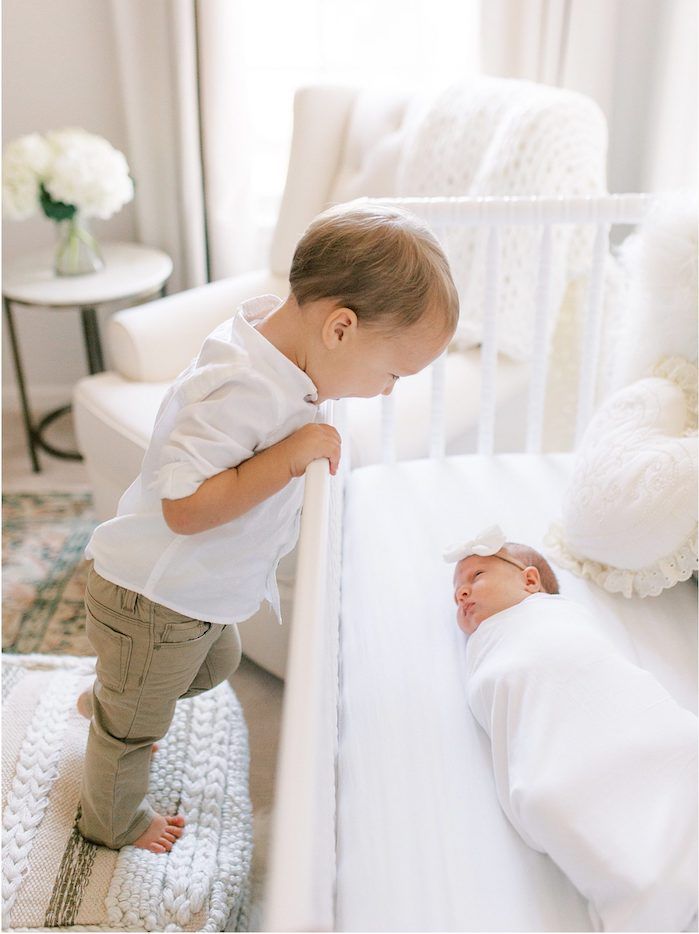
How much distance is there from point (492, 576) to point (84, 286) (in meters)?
1.44

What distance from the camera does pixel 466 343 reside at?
1.85m

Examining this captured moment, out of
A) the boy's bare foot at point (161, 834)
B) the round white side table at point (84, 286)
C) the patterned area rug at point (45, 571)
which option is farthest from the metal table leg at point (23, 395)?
the boy's bare foot at point (161, 834)

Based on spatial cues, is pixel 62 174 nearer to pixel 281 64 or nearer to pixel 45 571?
pixel 281 64

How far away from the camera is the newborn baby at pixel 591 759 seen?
75 cm

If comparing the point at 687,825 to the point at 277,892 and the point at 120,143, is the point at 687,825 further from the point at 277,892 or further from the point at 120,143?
the point at 120,143

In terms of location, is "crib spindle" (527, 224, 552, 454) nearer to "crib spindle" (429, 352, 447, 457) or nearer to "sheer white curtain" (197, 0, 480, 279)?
"crib spindle" (429, 352, 447, 457)

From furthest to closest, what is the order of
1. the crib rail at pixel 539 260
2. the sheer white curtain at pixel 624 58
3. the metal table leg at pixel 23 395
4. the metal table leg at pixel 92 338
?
the metal table leg at pixel 92 338 < the metal table leg at pixel 23 395 < the sheer white curtain at pixel 624 58 < the crib rail at pixel 539 260

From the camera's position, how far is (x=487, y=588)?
108 centimetres

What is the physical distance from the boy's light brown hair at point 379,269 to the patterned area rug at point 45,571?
3.82 ft

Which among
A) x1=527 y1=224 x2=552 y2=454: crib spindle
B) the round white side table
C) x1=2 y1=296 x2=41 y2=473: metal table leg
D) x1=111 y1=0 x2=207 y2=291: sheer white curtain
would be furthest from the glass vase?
x1=527 y1=224 x2=552 y2=454: crib spindle

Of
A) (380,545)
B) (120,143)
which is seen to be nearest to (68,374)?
(120,143)

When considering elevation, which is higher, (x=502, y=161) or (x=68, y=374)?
(x=502, y=161)

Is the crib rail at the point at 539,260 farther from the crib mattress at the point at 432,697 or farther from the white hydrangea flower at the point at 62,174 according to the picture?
the white hydrangea flower at the point at 62,174

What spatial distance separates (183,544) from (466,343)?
3.40 ft
